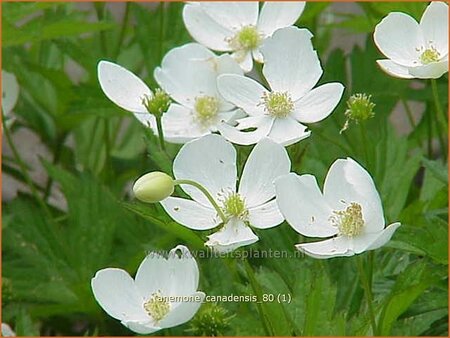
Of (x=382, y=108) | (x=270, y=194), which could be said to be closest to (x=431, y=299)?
(x=270, y=194)

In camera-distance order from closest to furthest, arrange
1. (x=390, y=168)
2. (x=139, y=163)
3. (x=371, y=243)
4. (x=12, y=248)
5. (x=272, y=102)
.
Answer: (x=371, y=243) < (x=272, y=102) < (x=390, y=168) < (x=12, y=248) < (x=139, y=163)

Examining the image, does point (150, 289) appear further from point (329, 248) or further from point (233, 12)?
point (233, 12)

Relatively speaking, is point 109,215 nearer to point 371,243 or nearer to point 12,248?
point 12,248

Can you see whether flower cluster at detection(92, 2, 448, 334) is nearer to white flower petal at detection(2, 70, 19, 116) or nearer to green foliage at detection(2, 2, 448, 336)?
green foliage at detection(2, 2, 448, 336)

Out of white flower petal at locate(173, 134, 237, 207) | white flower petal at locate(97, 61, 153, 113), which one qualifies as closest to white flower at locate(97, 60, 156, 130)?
white flower petal at locate(97, 61, 153, 113)

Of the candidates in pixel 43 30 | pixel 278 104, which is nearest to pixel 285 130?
pixel 278 104

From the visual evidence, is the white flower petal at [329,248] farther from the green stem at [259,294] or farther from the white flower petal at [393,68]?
the white flower petal at [393,68]
